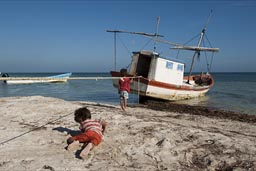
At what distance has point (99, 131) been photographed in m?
5.42

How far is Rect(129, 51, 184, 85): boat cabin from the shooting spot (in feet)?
52.9

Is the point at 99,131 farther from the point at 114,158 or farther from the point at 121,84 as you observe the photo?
the point at 121,84

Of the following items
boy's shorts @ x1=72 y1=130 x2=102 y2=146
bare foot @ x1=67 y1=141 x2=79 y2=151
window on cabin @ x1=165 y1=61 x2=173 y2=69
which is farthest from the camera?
window on cabin @ x1=165 y1=61 x2=173 y2=69

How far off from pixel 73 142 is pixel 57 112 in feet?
13.1

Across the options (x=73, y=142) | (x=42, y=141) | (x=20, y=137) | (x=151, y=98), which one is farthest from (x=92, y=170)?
(x=151, y=98)

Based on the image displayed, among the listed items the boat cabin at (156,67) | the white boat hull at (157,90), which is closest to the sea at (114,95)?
the white boat hull at (157,90)

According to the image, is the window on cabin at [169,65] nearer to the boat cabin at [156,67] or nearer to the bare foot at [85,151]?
the boat cabin at [156,67]

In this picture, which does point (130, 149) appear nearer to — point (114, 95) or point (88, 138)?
point (88, 138)

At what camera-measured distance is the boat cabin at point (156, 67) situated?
16125mm

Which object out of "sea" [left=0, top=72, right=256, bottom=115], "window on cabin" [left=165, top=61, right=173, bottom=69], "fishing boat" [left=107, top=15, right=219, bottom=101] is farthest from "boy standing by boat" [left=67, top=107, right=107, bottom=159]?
"window on cabin" [left=165, top=61, right=173, bottom=69]

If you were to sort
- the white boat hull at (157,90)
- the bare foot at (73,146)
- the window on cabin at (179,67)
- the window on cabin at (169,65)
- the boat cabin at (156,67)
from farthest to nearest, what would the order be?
the window on cabin at (179,67), the window on cabin at (169,65), the boat cabin at (156,67), the white boat hull at (157,90), the bare foot at (73,146)

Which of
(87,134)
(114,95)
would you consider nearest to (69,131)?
(87,134)

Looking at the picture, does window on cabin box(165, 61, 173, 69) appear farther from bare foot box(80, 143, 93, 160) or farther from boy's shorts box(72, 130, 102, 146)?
bare foot box(80, 143, 93, 160)

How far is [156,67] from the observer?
632 inches
